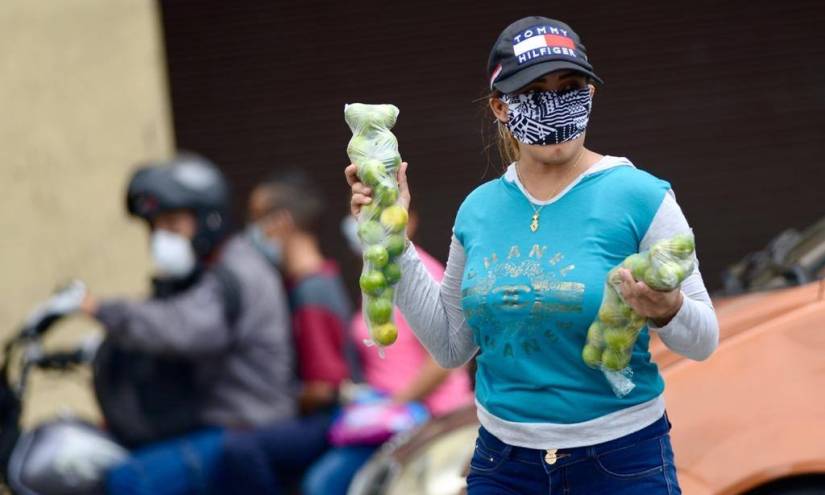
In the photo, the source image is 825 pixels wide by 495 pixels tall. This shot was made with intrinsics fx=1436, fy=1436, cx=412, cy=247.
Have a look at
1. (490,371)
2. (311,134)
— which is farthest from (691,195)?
(490,371)

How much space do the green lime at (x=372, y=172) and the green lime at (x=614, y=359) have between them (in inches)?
24.6

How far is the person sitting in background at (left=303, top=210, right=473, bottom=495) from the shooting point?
5.70m

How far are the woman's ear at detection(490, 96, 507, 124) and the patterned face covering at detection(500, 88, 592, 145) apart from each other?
7 cm

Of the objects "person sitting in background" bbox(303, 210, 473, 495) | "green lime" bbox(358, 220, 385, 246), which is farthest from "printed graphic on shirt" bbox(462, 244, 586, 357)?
"person sitting in background" bbox(303, 210, 473, 495)

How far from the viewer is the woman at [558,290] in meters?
2.94

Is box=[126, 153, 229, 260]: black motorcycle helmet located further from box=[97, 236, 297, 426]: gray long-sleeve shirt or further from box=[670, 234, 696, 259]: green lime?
box=[670, 234, 696, 259]: green lime

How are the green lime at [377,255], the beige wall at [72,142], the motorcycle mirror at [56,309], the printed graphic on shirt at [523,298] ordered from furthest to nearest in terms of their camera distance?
the beige wall at [72,142] < the motorcycle mirror at [56,309] < the green lime at [377,255] < the printed graphic on shirt at [523,298]

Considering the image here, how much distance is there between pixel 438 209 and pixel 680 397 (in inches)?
204

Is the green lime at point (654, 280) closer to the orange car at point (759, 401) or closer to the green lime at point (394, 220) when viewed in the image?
the green lime at point (394, 220)

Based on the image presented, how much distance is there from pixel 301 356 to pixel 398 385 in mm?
437

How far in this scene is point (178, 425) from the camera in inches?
227

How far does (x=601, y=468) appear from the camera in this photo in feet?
9.77

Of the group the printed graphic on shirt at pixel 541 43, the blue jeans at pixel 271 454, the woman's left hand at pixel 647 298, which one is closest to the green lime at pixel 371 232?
the printed graphic on shirt at pixel 541 43

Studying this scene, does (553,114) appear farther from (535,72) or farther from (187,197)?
(187,197)
